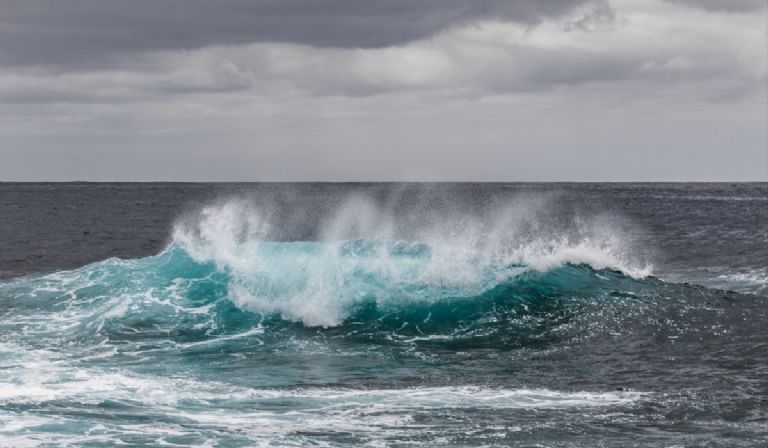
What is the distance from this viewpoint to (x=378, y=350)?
23328 mm

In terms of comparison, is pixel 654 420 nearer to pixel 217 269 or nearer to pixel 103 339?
pixel 103 339

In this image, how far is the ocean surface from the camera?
630 inches

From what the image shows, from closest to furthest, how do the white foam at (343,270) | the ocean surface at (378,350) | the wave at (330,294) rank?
the ocean surface at (378,350)
the wave at (330,294)
the white foam at (343,270)

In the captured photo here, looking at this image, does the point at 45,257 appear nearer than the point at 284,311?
→ No

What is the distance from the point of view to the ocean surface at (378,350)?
15992mm

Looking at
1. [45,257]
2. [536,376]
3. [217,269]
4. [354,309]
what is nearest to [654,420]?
[536,376]

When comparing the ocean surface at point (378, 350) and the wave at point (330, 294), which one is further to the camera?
the wave at point (330, 294)

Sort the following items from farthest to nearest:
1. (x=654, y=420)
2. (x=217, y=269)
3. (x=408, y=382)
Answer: (x=217, y=269) → (x=408, y=382) → (x=654, y=420)

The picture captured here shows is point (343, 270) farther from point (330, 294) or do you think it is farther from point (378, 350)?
point (378, 350)

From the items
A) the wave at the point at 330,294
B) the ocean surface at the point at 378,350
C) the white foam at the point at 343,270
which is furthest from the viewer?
the white foam at the point at 343,270

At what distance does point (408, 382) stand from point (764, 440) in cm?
690

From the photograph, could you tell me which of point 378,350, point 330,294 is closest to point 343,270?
point 330,294

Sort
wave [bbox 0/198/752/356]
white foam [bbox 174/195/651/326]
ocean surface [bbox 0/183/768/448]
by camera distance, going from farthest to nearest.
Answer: white foam [bbox 174/195/651/326]
wave [bbox 0/198/752/356]
ocean surface [bbox 0/183/768/448]

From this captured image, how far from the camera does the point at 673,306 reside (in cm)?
2806
